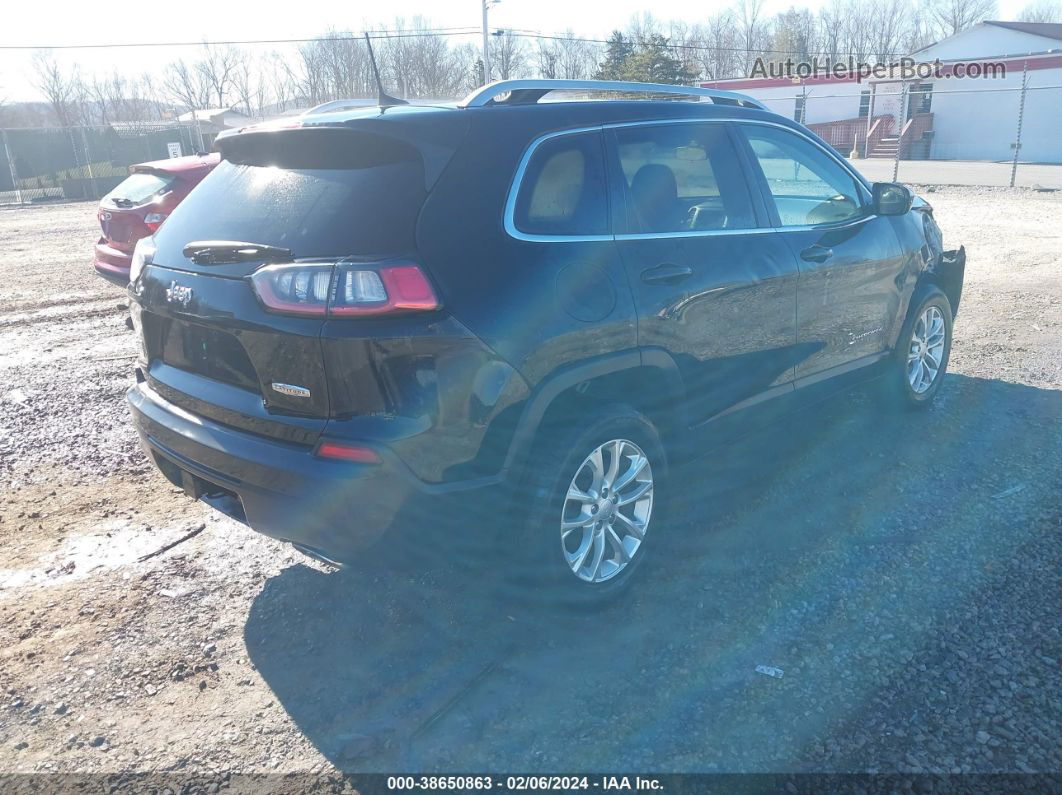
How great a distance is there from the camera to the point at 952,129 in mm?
37938

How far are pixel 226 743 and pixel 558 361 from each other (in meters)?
1.69

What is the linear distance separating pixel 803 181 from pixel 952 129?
38.9m

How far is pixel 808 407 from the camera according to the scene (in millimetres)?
4582

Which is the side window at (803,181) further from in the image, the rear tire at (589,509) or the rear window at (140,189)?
the rear window at (140,189)

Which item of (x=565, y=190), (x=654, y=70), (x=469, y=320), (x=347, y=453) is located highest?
(x=654, y=70)

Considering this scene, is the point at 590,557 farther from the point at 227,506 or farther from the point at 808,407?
the point at 808,407

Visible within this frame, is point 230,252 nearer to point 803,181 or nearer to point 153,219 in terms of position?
point 803,181

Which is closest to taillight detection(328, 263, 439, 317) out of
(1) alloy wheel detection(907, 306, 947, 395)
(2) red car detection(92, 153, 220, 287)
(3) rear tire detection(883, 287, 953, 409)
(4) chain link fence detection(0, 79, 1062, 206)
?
(3) rear tire detection(883, 287, 953, 409)

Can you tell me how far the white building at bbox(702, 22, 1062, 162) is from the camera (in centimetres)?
3409

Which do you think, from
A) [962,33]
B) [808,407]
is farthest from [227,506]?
[962,33]

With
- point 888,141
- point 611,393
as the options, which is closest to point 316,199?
point 611,393

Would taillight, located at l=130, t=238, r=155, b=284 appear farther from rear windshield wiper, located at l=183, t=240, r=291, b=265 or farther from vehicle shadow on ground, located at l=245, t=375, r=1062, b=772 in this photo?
vehicle shadow on ground, located at l=245, t=375, r=1062, b=772

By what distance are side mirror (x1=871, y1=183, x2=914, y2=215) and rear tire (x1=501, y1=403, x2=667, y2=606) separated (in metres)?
2.30

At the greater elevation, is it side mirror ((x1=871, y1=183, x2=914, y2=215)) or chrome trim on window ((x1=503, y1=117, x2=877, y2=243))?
chrome trim on window ((x1=503, y1=117, x2=877, y2=243))
